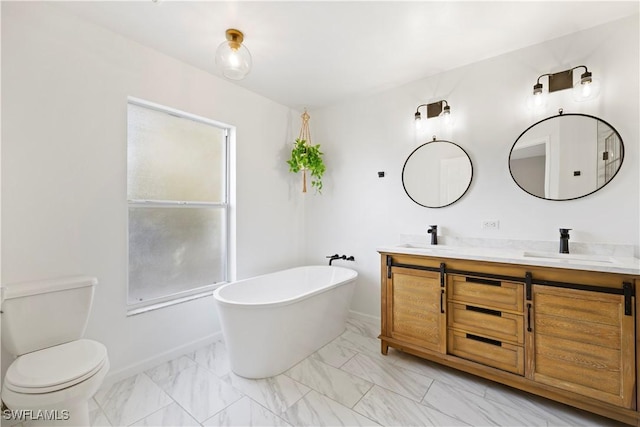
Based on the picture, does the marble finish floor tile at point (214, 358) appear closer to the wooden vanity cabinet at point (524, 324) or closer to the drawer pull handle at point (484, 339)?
the wooden vanity cabinet at point (524, 324)

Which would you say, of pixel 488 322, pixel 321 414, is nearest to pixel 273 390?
pixel 321 414

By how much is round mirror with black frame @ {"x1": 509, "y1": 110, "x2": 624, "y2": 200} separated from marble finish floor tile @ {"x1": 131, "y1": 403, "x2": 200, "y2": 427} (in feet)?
9.71

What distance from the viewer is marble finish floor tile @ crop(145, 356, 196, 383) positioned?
214 centimetres

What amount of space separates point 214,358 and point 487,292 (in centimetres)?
229

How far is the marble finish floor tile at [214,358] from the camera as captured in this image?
2.24 metres

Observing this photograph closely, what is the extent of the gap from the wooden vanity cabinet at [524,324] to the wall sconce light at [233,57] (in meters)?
1.95

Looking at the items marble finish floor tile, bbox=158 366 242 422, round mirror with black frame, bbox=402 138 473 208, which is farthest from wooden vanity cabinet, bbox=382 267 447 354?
marble finish floor tile, bbox=158 366 242 422

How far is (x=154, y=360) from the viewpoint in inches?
89.4

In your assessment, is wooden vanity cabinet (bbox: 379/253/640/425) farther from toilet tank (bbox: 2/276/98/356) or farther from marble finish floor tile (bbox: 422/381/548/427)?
toilet tank (bbox: 2/276/98/356)

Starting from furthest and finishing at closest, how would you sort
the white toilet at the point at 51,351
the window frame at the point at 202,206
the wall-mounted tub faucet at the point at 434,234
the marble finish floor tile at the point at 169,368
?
1. the wall-mounted tub faucet at the point at 434,234
2. the window frame at the point at 202,206
3. the marble finish floor tile at the point at 169,368
4. the white toilet at the point at 51,351

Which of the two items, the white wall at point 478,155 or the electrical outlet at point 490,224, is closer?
the white wall at point 478,155

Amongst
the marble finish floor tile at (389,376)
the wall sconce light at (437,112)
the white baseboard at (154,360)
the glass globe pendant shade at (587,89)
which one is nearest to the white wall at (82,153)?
the white baseboard at (154,360)

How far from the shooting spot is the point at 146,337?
225 centimetres

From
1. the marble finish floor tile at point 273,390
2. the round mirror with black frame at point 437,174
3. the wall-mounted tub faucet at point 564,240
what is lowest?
the marble finish floor tile at point 273,390
